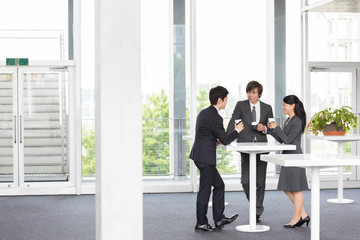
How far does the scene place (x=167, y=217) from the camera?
7.77 m

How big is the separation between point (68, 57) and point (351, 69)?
5.08m

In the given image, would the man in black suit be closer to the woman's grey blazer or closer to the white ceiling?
the woman's grey blazer

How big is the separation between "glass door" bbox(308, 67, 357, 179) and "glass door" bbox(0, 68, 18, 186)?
527cm

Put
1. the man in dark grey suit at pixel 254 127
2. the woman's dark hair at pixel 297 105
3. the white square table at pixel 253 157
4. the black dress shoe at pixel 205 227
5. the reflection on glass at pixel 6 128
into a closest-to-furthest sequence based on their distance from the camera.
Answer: the white square table at pixel 253 157
the black dress shoe at pixel 205 227
the woman's dark hair at pixel 297 105
the man in dark grey suit at pixel 254 127
the reflection on glass at pixel 6 128

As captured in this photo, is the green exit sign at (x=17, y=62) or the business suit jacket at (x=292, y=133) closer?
the business suit jacket at (x=292, y=133)

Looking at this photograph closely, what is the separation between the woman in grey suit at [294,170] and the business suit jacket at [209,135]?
0.60 metres

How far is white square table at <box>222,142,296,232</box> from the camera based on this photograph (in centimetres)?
638

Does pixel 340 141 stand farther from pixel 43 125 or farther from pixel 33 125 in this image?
pixel 33 125

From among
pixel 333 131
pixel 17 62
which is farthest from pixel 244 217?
pixel 17 62

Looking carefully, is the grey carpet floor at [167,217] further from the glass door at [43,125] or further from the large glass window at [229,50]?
the large glass window at [229,50]

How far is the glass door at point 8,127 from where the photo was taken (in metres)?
10.2

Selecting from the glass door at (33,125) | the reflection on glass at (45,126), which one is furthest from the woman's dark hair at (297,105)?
the reflection on glass at (45,126)

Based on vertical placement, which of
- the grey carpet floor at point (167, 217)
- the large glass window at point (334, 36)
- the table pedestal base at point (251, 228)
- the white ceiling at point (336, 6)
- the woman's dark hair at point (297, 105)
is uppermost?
the white ceiling at point (336, 6)

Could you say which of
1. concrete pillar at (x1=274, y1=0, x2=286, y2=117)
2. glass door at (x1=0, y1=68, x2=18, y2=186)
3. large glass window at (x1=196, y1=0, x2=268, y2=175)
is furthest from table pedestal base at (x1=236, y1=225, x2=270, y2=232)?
glass door at (x1=0, y1=68, x2=18, y2=186)
